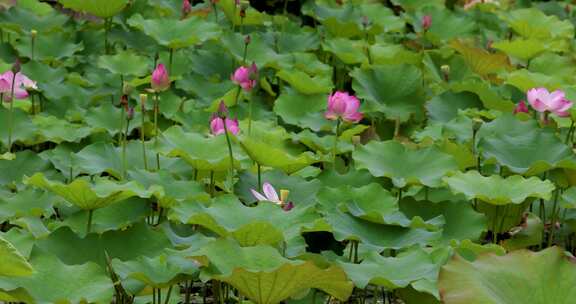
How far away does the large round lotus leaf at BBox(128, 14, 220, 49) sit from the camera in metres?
2.99

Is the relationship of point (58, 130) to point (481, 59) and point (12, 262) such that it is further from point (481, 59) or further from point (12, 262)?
point (481, 59)

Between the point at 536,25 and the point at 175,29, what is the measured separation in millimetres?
1140

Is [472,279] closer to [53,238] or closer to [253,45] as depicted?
[53,238]

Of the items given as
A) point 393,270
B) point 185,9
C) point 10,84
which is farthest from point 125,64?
point 393,270

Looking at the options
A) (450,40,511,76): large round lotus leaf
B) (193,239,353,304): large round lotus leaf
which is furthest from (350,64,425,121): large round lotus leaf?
(193,239,353,304): large round lotus leaf

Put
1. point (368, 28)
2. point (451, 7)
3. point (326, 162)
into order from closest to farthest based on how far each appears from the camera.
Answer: point (326, 162) < point (368, 28) < point (451, 7)

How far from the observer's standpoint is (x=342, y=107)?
223 cm

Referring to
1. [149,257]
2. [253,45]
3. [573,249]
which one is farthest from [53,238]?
[253,45]

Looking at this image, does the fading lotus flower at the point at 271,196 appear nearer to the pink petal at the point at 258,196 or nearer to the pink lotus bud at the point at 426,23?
the pink petal at the point at 258,196

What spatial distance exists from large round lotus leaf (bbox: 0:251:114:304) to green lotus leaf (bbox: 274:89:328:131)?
3.41 feet

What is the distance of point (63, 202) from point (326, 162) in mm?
584

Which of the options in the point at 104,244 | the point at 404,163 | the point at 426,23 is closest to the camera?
the point at 104,244

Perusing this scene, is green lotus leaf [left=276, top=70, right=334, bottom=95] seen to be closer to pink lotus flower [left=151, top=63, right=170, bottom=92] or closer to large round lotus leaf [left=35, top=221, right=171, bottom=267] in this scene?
pink lotus flower [left=151, top=63, right=170, bottom=92]

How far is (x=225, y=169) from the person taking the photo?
2.10 m
